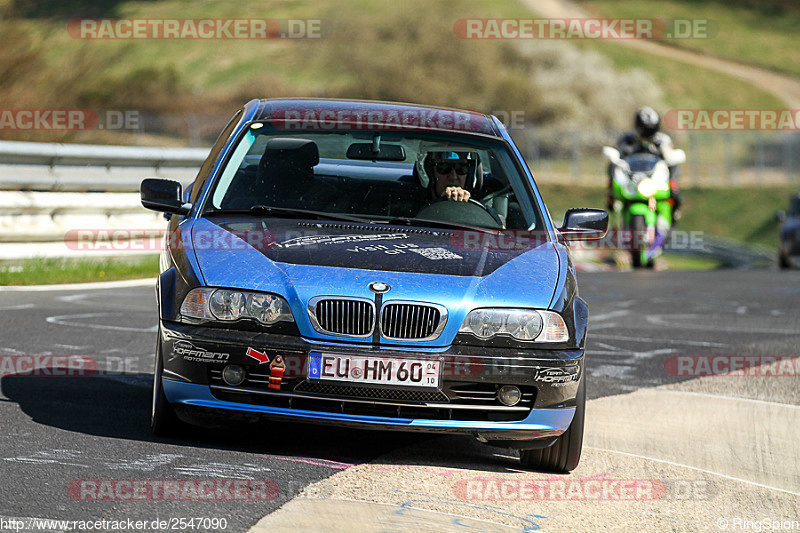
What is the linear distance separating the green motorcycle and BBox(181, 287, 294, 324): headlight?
11877 mm

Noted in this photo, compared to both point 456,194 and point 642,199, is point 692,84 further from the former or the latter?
point 456,194

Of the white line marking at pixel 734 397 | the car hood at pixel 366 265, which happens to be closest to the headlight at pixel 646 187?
the white line marking at pixel 734 397

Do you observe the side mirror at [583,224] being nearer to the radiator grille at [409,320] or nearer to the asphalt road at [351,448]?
the asphalt road at [351,448]

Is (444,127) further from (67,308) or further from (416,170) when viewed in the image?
(67,308)

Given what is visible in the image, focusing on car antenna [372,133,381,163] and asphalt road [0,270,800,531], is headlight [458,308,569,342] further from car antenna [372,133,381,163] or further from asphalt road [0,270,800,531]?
car antenna [372,133,381,163]

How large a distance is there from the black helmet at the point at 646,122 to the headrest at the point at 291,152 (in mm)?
10797

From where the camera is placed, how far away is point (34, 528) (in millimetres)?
4227

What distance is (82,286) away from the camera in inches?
470

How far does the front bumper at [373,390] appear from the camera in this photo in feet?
17.4

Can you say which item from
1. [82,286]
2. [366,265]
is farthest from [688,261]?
[366,265]

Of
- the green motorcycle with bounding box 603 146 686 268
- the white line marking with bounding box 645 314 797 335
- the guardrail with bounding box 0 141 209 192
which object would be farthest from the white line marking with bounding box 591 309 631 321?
the guardrail with bounding box 0 141 209 192

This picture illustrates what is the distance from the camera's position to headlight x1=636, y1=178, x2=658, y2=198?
55.0 feet

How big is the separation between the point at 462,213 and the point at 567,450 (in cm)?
145

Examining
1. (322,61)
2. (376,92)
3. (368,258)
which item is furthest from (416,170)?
(322,61)
